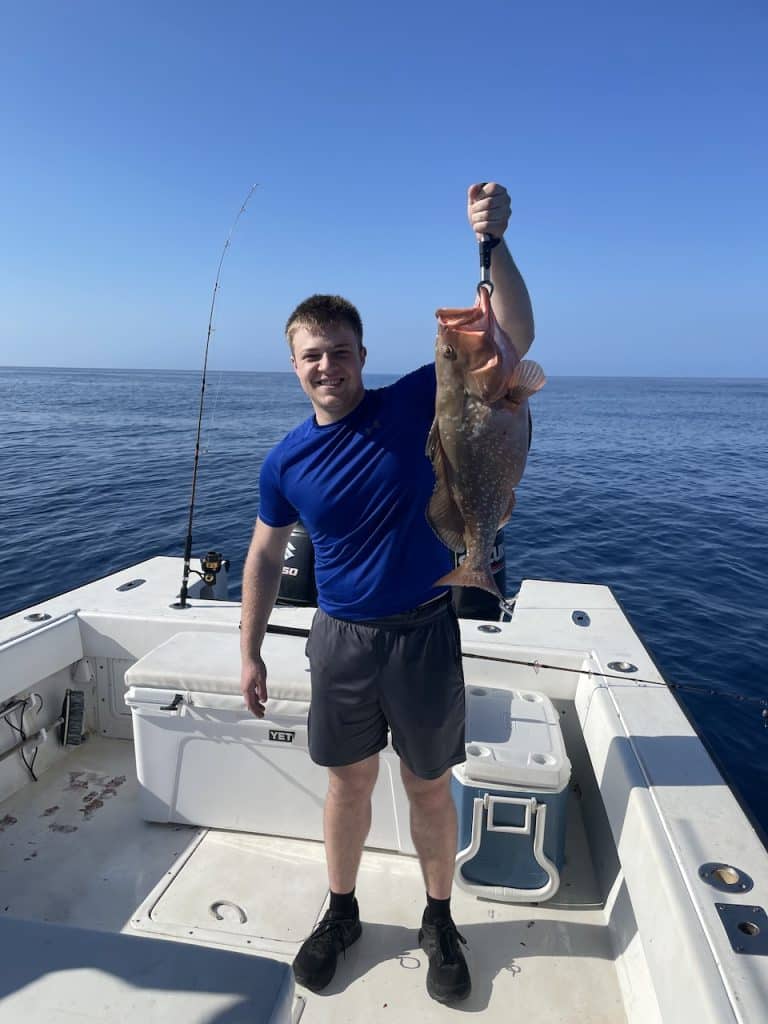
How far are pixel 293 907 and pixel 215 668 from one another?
47.6 inches

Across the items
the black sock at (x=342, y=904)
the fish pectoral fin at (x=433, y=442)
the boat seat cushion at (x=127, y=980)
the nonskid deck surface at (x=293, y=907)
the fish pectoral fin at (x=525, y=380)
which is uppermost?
the fish pectoral fin at (x=525, y=380)

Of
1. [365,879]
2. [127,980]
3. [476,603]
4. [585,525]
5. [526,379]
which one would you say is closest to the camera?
[127,980]

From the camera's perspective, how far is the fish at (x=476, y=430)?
1910mm

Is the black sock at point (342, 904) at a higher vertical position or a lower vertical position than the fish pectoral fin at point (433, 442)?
lower

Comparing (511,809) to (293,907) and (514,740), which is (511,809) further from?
(293,907)

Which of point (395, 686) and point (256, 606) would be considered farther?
point (256, 606)

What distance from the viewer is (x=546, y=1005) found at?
8.71 ft

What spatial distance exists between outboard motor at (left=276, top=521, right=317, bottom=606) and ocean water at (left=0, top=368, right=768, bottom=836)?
8.41 ft

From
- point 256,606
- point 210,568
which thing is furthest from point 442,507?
point 210,568

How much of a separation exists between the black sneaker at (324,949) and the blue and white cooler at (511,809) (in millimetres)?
552

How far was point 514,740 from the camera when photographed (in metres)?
3.05

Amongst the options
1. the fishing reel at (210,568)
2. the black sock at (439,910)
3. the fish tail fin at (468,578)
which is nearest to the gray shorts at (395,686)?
the fish tail fin at (468,578)

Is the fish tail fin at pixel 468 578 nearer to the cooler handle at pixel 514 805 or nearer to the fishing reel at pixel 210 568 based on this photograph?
the cooler handle at pixel 514 805

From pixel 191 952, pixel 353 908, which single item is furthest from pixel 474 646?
pixel 191 952
